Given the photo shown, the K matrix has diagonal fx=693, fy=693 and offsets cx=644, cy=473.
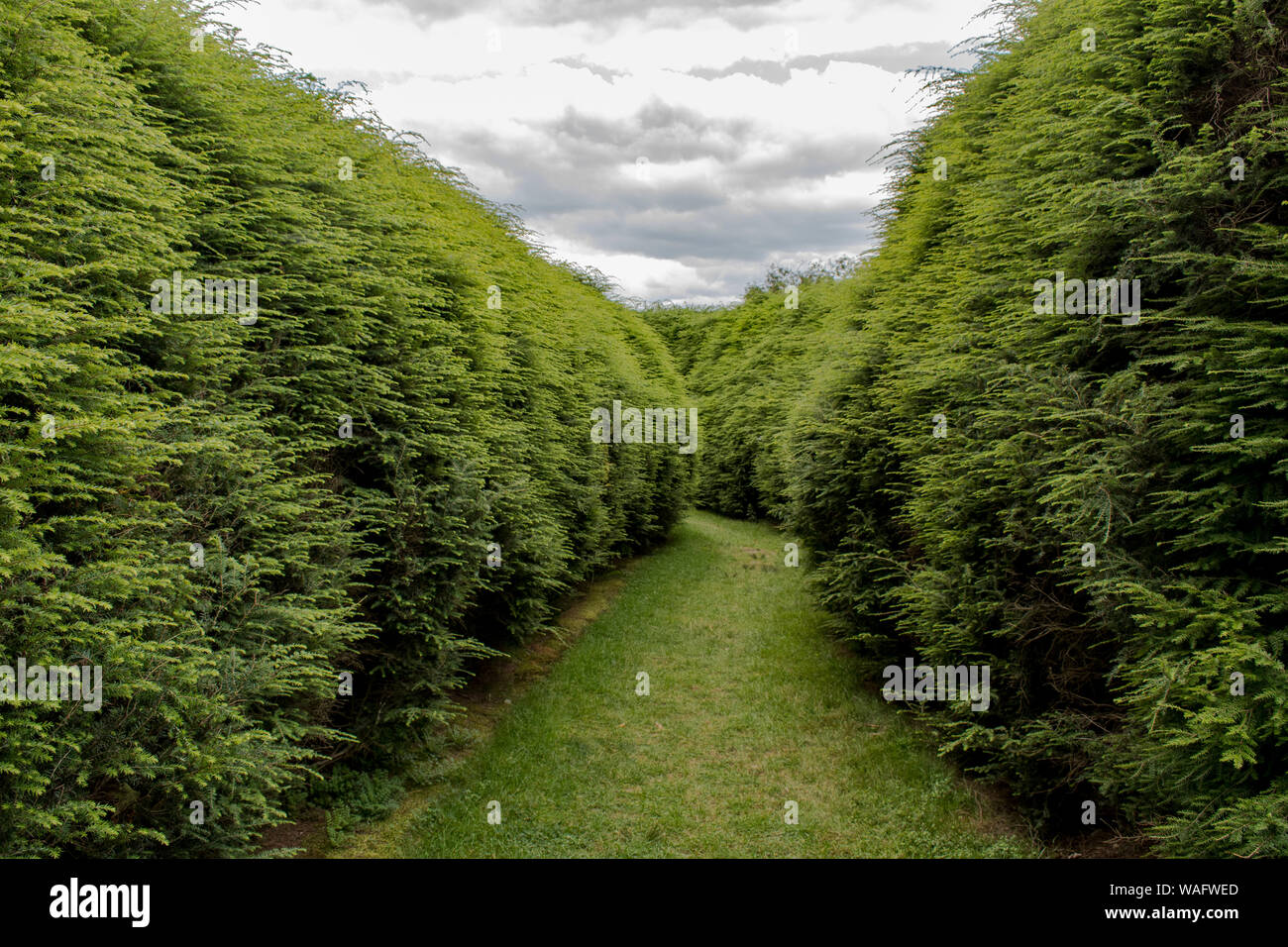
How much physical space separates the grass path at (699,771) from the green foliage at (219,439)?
3.63 feet

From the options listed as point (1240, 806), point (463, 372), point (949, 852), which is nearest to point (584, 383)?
point (463, 372)

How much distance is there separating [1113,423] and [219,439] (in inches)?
221

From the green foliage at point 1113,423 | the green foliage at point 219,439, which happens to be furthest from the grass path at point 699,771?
the green foliage at point 219,439

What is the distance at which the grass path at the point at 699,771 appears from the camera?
18.3ft

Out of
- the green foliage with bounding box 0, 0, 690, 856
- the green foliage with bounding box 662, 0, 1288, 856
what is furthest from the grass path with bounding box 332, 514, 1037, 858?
the green foliage with bounding box 0, 0, 690, 856

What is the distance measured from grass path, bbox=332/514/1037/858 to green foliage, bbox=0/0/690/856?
3.63ft

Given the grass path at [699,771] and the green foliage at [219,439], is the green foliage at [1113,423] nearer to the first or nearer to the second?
the grass path at [699,771]

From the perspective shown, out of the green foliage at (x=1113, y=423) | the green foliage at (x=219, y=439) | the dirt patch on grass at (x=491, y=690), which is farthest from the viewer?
the dirt patch on grass at (x=491, y=690)

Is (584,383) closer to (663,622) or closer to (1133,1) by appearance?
(663,622)

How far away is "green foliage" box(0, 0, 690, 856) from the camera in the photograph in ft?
9.64

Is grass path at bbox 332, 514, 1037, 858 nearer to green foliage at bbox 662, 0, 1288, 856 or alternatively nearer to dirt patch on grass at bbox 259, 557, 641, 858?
dirt patch on grass at bbox 259, 557, 641, 858

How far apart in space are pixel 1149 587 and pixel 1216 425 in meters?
1.04

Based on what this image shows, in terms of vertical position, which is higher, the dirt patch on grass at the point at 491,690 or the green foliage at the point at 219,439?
the green foliage at the point at 219,439

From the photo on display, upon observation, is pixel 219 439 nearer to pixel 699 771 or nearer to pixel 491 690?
pixel 699 771
